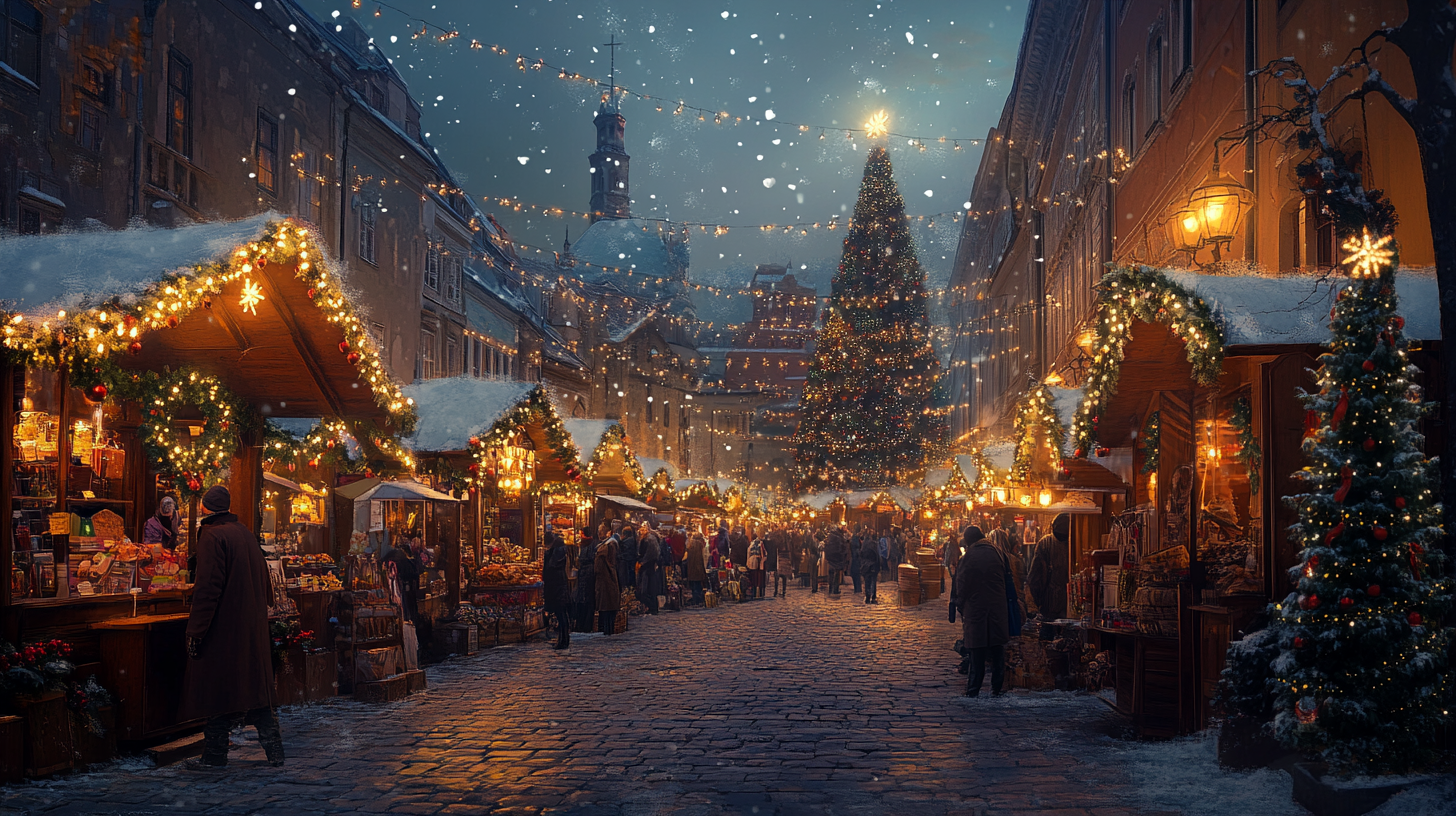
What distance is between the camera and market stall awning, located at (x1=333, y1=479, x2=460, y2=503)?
17.7 metres

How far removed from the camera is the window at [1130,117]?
2061 cm

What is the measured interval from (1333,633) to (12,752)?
27.7 feet

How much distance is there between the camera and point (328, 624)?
526 inches

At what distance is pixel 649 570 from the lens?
26.7 meters

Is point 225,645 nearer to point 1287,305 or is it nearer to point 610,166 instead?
point 1287,305

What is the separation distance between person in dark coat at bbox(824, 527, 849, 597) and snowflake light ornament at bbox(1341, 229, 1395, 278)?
1057 inches

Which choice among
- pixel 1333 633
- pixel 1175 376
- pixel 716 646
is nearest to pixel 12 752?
pixel 1333 633

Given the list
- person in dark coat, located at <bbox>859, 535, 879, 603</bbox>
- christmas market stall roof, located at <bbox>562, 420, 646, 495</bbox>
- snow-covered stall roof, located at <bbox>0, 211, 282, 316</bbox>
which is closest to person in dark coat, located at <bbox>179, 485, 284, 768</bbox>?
snow-covered stall roof, located at <bbox>0, 211, 282, 316</bbox>

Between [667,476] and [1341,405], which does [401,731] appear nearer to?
[1341,405]

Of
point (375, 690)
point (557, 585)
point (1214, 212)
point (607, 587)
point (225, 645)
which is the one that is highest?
point (1214, 212)

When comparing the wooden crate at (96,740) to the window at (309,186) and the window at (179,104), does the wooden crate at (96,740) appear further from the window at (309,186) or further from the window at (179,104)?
the window at (309,186)

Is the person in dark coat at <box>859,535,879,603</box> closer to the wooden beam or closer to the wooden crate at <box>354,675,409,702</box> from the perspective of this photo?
the wooden beam

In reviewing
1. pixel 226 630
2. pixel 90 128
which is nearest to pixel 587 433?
pixel 90 128

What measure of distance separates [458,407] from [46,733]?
35.4 ft
